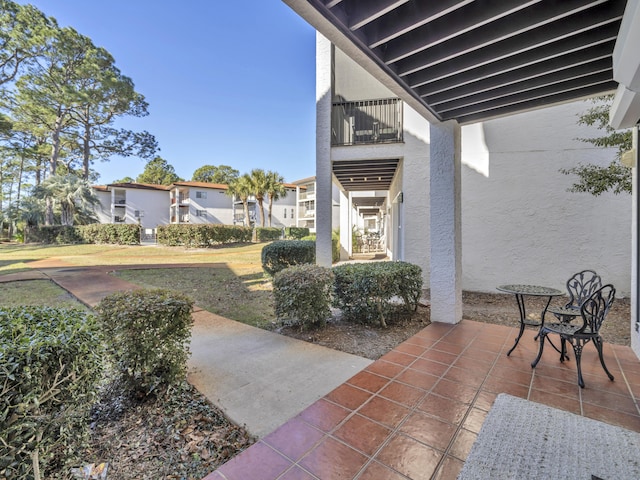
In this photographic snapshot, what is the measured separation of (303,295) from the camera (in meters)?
4.26

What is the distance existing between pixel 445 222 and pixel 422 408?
2.95 meters

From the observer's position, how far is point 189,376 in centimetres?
305

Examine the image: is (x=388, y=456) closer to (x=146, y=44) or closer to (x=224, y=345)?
(x=224, y=345)

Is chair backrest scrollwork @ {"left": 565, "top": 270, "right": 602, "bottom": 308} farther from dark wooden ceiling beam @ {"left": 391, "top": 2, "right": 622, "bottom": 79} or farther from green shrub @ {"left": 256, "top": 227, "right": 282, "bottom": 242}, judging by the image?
green shrub @ {"left": 256, "top": 227, "right": 282, "bottom": 242}

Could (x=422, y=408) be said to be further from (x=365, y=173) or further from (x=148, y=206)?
(x=148, y=206)

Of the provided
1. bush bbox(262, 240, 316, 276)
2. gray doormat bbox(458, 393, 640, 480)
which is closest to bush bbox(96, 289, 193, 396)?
gray doormat bbox(458, 393, 640, 480)

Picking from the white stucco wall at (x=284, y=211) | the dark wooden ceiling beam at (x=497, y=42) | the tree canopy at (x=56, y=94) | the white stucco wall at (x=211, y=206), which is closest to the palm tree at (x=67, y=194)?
the tree canopy at (x=56, y=94)

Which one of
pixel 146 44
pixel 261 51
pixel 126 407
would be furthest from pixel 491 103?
pixel 146 44

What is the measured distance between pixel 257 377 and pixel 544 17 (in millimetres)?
4131

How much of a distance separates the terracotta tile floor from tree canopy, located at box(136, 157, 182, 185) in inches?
2101

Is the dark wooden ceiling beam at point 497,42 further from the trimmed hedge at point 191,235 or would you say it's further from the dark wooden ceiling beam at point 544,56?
the trimmed hedge at point 191,235

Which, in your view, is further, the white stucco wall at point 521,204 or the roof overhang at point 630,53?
the white stucco wall at point 521,204

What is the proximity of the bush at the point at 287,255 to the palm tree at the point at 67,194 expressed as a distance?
24058 millimetres

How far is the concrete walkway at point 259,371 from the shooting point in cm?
244
